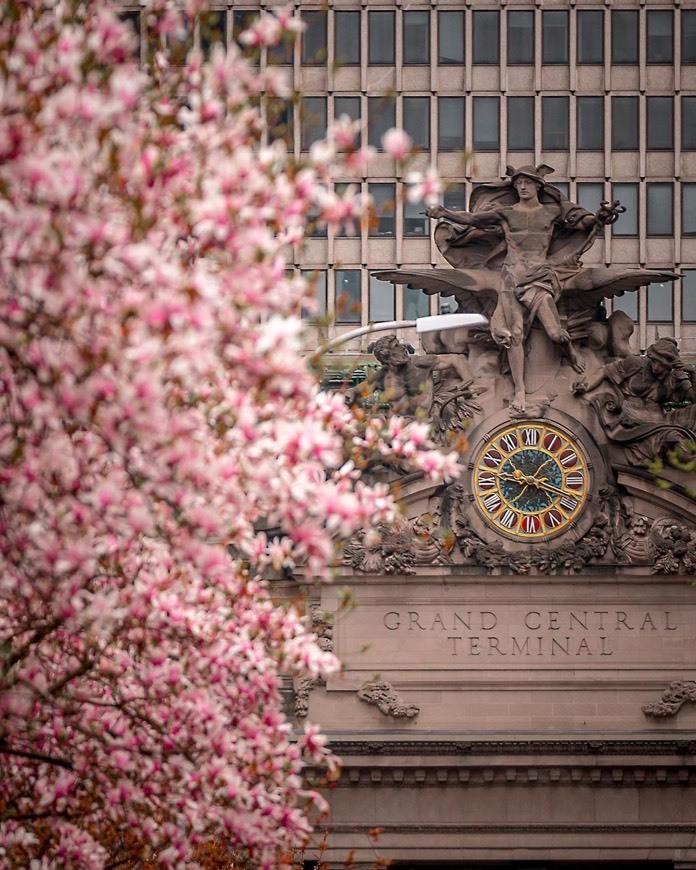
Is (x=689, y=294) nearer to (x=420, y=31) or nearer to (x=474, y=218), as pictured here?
(x=420, y=31)

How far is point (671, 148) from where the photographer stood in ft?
312

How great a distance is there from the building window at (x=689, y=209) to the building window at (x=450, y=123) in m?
8.47

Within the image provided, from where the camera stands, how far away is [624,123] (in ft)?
313

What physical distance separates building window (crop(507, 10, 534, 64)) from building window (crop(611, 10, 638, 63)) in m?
3.05

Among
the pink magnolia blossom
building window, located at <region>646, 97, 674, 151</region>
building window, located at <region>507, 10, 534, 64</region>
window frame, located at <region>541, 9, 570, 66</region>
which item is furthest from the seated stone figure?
window frame, located at <region>541, 9, 570, 66</region>

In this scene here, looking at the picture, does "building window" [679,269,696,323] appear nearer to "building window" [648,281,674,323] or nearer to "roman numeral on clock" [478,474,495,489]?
"building window" [648,281,674,323]

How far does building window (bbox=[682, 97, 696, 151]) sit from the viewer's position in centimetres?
9494

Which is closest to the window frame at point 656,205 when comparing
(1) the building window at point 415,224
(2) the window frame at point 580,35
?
(2) the window frame at point 580,35

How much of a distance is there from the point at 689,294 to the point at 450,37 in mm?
13163

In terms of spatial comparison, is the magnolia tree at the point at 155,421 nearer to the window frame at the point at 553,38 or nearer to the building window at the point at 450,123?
the building window at the point at 450,123

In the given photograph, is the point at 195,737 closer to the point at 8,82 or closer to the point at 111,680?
the point at 111,680

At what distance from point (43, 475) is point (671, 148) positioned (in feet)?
239

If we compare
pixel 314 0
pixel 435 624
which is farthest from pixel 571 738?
pixel 314 0

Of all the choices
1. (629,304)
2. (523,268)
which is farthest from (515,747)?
(629,304)
